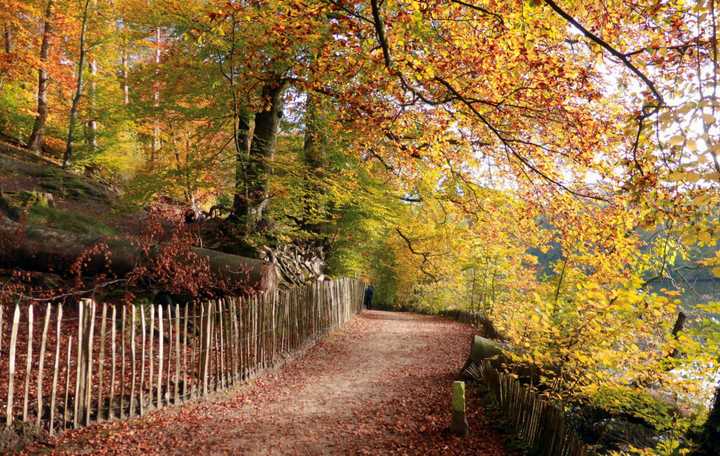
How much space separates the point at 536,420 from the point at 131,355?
16.6 ft

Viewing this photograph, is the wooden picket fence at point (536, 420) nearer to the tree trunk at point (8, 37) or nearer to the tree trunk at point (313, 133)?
the tree trunk at point (313, 133)

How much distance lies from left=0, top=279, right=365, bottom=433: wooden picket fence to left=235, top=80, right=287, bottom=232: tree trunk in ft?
8.15

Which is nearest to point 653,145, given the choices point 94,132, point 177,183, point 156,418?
point 156,418

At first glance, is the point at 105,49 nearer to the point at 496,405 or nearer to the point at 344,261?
the point at 344,261

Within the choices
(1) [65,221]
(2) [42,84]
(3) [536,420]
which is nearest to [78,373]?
(3) [536,420]

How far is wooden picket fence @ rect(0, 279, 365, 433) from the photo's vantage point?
180 inches

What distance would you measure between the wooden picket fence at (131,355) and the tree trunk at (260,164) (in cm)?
248

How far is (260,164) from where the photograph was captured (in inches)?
448

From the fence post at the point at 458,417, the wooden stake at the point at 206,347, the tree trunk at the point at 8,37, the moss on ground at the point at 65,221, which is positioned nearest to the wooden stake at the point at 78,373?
the wooden stake at the point at 206,347

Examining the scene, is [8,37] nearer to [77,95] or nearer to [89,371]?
[77,95]

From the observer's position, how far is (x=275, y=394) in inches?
296

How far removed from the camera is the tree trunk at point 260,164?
424 inches

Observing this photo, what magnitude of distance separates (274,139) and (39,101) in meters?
11.8

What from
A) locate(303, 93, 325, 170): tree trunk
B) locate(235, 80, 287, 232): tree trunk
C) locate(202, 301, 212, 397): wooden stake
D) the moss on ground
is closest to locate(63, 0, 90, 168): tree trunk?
the moss on ground
